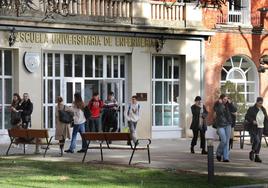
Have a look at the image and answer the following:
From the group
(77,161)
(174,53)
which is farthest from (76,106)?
(174,53)

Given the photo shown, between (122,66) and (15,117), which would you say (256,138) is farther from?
(122,66)

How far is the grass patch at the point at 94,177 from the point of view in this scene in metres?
13.1

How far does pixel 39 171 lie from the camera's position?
48.8 ft

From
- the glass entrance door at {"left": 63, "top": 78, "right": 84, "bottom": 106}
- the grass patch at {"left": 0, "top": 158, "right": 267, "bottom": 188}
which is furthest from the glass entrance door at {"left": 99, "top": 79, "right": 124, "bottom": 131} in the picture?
the grass patch at {"left": 0, "top": 158, "right": 267, "bottom": 188}

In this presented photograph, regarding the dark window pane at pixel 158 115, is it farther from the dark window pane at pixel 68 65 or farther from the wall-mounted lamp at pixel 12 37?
the wall-mounted lamp at pixel 12 37

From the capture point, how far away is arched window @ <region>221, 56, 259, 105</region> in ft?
102

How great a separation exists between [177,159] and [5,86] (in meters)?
9.66

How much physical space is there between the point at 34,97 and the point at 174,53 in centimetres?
698

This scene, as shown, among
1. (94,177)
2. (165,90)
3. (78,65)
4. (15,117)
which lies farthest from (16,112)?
(94,177)

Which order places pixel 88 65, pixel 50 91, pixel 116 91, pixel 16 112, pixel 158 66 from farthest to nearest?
pixel 158 66, pixel 116 91, pixel 88 65, pixel 50 91, pixel 16 112

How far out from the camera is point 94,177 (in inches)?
557

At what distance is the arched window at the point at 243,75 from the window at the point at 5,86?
33.6ft

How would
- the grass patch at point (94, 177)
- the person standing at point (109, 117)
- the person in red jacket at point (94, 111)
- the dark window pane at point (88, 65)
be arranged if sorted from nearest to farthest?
1. the grass patch at point (94, 177)
2. the person in red jacket at point (94, 111)
3. the person standing at point (109, 117)
4. the dark window pane at point (88, 65)

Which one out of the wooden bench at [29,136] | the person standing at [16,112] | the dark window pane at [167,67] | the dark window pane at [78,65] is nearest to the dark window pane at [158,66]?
the dark window pane at [167,67]
